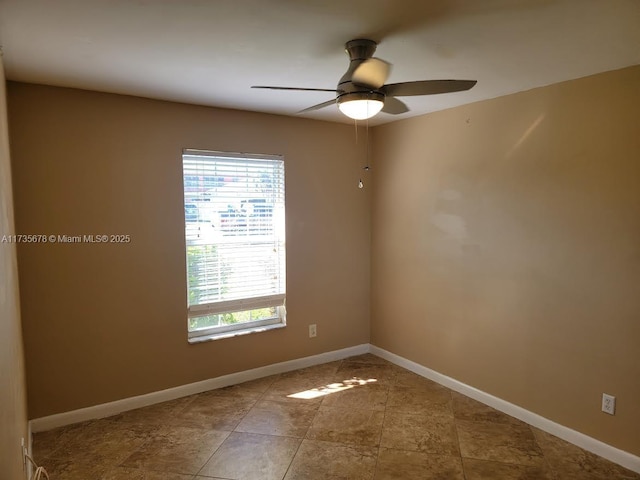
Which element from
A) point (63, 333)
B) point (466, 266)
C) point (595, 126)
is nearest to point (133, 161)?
point (63, 333)

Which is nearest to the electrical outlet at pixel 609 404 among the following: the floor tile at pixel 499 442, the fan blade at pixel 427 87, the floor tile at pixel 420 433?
the floor tile at pixel 499 442

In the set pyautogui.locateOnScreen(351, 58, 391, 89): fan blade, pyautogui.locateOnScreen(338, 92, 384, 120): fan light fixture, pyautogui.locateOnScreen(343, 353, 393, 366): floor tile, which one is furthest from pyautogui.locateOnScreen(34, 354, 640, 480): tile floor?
pyautogui.locateOnScreen(351, 58, 391, 89): fan blade

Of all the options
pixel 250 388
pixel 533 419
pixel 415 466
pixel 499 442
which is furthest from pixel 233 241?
pixel 533 419

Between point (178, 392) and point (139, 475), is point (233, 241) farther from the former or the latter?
point (139, 475)

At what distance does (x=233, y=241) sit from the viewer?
11.5ft

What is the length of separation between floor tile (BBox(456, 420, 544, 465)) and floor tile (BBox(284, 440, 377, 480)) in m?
0.63

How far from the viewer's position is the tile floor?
2420mm

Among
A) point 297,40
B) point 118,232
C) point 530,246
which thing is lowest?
point 530,246

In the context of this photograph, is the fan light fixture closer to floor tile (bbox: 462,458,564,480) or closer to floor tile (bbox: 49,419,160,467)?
floor tile (bbox: 462,458,564,480)

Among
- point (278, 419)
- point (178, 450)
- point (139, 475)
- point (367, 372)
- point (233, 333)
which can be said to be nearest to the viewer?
point (139, 475)

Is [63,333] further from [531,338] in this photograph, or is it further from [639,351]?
[639,351]

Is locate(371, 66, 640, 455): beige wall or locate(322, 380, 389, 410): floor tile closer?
locate(371, 66, 640, 455): beige wall

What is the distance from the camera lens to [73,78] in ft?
8.46

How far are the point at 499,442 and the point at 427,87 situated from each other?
2266 mm
